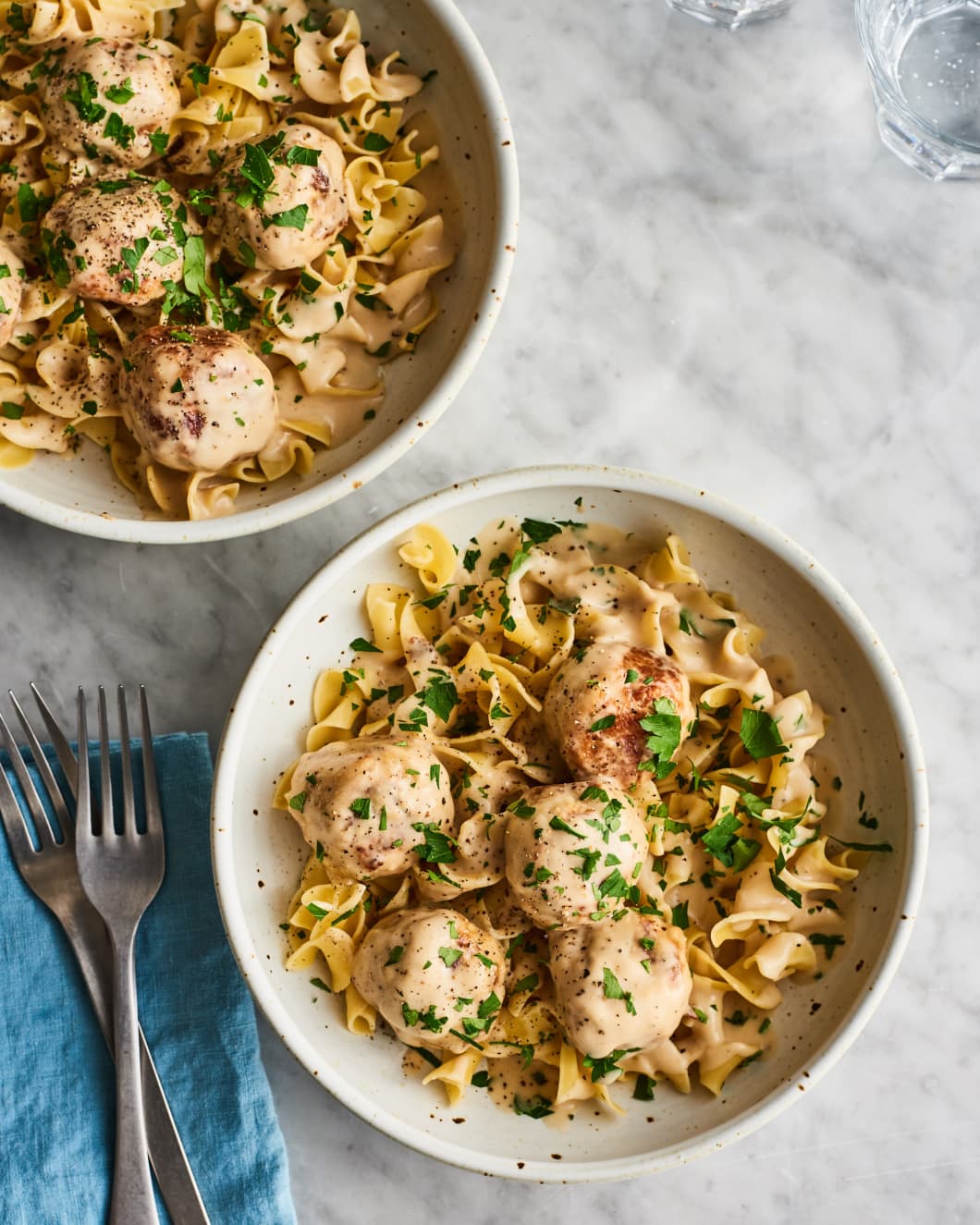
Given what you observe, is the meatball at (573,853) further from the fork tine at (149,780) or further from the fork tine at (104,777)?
the fork tine at (104,777)

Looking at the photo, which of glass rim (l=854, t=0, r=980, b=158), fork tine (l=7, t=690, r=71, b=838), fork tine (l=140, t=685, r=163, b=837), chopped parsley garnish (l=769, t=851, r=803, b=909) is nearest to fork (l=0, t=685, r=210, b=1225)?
fork tine (l=7, t=690, r=71, b=838)

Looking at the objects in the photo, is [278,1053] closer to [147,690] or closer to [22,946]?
[22,946]

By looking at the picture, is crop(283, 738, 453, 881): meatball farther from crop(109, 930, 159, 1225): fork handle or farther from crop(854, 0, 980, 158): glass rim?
crop(854, 0, 980, 158): glass rim

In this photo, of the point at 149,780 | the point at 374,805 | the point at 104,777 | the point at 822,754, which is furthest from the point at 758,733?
the point at 104,777

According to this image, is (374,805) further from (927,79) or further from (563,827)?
(927,79)

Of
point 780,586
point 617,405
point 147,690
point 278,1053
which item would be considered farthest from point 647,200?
point 278,1053
